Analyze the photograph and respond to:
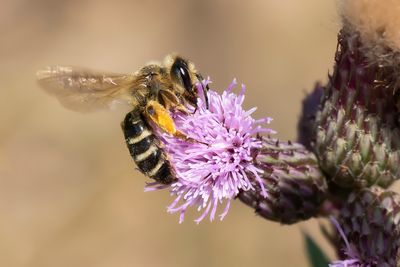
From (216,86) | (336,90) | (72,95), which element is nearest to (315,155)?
(336,90)

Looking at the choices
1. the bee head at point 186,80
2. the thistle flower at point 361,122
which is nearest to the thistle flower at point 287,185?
the thistle flower at point 361,122

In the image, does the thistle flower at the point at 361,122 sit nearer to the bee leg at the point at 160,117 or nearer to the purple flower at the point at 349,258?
the purple flower at the point at 349,258

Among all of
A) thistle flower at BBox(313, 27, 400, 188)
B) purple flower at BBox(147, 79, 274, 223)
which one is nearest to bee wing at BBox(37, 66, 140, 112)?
purple flower at BBox(147, 79, 274, 223)

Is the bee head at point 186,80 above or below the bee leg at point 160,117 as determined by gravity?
above

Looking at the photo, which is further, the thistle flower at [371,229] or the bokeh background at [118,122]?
the bokeh background at [118,122]

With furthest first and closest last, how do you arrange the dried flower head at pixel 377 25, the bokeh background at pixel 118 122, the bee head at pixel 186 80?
1. the bokeh background at pixel 118 122
2. the bee head at pixel 186 80
3. the dried flower head at pixel 377 25

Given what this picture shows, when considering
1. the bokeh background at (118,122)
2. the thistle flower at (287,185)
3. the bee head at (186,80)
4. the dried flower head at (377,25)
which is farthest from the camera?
the bokeh background at (118,122)
